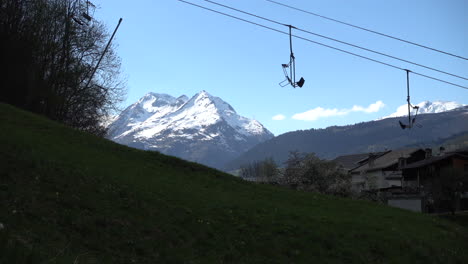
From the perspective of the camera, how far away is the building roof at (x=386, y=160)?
143m

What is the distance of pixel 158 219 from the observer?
22.1m

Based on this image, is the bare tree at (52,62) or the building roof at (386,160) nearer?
the bare tree at (52,62)

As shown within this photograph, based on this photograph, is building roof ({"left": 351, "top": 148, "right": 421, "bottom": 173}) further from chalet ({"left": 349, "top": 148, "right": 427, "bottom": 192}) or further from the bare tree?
the bare tree

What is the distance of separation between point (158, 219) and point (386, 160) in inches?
5315

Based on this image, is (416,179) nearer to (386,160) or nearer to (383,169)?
(383,169)

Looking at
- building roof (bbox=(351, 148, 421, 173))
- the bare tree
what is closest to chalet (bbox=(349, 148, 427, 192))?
building roof (bbox=(351, 148, 421, 173))

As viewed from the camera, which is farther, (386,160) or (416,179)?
(386,160)

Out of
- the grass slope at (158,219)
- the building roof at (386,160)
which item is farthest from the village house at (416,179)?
the grass slope at (158,219)

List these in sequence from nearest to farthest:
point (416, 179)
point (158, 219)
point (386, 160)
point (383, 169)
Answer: point (158, 219) → point (416, 179) → point (383, 169) → point (386, 160)

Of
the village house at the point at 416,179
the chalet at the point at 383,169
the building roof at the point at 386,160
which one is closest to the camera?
the village house at the point at 416,179

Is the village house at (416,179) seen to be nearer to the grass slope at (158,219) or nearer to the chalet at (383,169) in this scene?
the chalet at (383,169)

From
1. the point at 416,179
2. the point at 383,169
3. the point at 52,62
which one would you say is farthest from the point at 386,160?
the point at 52,62

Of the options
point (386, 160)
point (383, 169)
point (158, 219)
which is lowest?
point (158, 219)

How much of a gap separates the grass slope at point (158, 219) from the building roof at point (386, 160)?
360 ft
